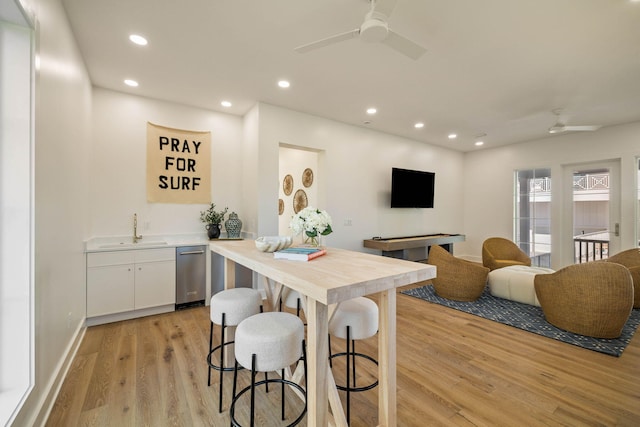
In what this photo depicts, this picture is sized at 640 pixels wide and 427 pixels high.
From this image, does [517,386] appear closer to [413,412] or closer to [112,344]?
[413,412]

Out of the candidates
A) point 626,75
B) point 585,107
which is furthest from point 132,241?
point 585,107

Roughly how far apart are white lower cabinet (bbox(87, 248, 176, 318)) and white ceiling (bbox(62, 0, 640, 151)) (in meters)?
2.08

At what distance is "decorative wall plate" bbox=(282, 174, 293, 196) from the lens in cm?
559

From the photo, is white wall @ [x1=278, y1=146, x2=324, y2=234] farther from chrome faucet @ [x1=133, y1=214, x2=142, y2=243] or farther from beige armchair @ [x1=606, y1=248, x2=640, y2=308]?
beige armchair @ [x1=606, y1=248, x2=640, y2=308]

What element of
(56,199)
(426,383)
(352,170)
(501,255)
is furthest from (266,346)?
(501,255)

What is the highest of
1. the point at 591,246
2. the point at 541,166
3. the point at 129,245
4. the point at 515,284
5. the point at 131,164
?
the point at 541,166

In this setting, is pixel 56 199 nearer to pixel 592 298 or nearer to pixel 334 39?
pixel 334 39

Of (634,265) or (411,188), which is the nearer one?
(634,265)

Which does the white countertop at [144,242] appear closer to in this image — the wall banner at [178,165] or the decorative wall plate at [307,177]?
the wall banner at [178,165]

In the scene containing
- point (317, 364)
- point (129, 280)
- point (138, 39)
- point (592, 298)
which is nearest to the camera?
point (317, 364)

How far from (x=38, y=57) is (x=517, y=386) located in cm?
376

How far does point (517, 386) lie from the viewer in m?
1.95

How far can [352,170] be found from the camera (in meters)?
4.84

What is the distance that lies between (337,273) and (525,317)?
320cm
